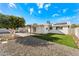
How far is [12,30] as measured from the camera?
17.8 ft

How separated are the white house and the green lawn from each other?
12 centimetres

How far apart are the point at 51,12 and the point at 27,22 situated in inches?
30.3

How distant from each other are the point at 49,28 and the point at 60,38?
46 cm

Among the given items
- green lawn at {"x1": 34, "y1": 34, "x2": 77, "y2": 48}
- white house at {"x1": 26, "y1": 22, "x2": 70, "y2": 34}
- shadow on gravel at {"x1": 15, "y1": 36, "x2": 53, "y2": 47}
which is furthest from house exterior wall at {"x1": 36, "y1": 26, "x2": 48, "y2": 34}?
shadow on gravel at {"x1": 15, "y1": 36, "x2": 53, "y2": 47}

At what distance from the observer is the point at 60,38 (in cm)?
537

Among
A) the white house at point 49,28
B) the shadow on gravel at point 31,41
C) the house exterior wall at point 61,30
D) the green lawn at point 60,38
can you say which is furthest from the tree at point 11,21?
the house exterior wall at point 61,30

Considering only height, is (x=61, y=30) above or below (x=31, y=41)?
Result: above

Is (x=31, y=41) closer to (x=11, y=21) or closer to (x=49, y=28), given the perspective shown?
(x=49, y=28)

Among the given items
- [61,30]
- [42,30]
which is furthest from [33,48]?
[61,30]

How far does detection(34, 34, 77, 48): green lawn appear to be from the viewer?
5301 millimetres

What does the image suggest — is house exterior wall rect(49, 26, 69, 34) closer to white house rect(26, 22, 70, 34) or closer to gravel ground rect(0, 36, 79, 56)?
white house rect(26, 22, 70, 34)

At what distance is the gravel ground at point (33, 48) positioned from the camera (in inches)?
204

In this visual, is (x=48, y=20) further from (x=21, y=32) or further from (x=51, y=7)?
(x=21, y=32)

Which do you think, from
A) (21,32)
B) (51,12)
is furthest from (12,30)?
(51,12)
